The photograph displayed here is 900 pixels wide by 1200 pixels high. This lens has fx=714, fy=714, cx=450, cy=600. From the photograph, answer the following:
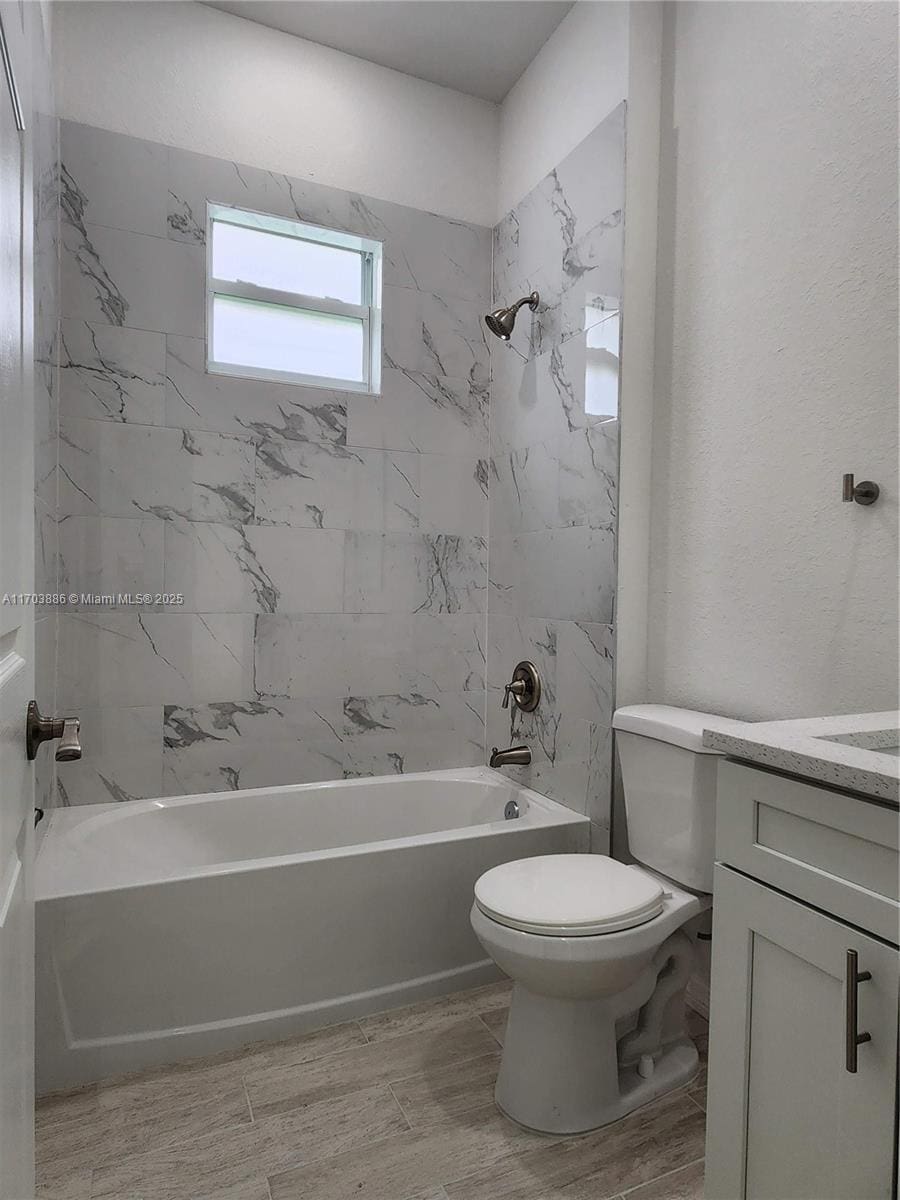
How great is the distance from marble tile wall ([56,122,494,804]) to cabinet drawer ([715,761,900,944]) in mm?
1775

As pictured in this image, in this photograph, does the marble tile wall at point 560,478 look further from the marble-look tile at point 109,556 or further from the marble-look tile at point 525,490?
the marble-look tile at point 109,556

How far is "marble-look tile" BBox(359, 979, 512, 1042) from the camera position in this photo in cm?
188

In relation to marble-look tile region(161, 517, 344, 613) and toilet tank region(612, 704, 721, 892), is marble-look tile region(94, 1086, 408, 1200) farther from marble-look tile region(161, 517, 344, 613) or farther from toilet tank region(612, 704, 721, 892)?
marble-look tile region(161, 517, 344, 613)

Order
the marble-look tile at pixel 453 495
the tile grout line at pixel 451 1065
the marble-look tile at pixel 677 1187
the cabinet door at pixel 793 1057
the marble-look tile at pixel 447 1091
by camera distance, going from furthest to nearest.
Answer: the marble-look tile at pixel 453 495, the tile grout line at pixel 451 1065, the marble-look tile at pixel 447 1091, the marble-look tile at pixel 677 1187, the cabinet door at pixel 793 1057

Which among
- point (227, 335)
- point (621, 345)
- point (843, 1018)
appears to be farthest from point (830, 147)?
point (227, 335)

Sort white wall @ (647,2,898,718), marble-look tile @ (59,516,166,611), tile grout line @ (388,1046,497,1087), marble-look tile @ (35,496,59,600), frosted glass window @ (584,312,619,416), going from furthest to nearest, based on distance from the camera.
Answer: marble-look tile @ (59,516,166,611)
frosted glass window @ (584,312,619,416)
marble-look tile @ (35,496,59,600)
tile grout line @ (388,1046,497,1087)
white wall @ (647,2,898,718)

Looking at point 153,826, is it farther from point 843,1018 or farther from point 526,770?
point 843,1018

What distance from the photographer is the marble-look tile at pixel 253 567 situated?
2.40m

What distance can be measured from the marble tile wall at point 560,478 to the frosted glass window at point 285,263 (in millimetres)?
587

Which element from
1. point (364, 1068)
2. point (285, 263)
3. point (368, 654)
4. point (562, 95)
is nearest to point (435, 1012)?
point (364, 1068)

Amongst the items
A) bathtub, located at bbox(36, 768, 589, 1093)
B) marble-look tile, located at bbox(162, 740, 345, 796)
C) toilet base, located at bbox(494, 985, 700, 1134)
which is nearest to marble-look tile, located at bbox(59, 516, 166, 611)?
marble-look tile, located at bbox(162, 740, 345, 796)

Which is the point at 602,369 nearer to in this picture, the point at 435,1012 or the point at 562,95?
the point at 562,95

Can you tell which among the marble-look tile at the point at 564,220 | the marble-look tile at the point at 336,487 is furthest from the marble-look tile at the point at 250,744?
the marble-look tile at the point at 564,220

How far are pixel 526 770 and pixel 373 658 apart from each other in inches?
27.4
